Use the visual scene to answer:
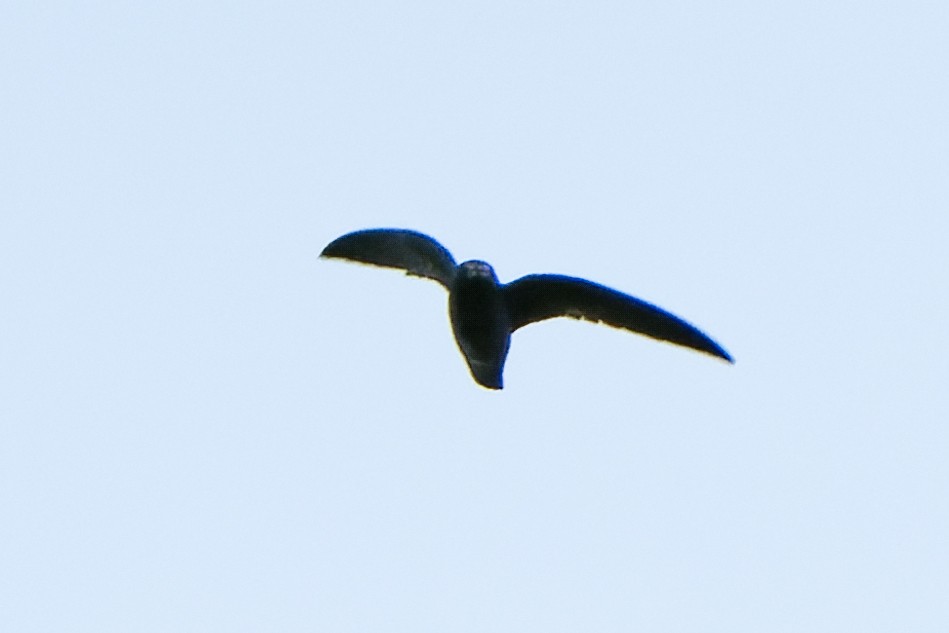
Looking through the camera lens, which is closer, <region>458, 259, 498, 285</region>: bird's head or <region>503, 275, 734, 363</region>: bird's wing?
<region>458, 259, 498, 285</region>: bird's head

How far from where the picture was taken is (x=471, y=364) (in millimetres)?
14938

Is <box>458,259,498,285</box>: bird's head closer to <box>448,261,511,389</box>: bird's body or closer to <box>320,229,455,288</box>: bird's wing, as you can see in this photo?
<box>448,261,511,389</box>: bird's body

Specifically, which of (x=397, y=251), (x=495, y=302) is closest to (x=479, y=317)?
(x=495, y=302)

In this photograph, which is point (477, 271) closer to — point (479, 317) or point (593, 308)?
point (479, 317)

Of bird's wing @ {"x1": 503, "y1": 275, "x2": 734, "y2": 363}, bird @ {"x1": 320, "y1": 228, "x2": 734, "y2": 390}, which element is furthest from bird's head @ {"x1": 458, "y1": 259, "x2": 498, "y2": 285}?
bird's wing @ {"x1": 503, "y1": 275, "x2": 734, "y2": 363}

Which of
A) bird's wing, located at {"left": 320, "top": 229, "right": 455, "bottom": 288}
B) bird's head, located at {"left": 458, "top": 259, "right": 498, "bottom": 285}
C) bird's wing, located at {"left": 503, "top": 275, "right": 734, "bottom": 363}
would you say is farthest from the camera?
bird's wing, located at {"left": 320, "top": 229, "right": 455, "bottom": 288}

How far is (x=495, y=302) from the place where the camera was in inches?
575

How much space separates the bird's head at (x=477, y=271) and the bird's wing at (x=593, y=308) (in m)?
0.39

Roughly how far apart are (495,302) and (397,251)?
1.50m

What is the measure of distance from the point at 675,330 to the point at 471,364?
174 cm

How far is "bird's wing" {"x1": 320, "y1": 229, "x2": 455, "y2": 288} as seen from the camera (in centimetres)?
1535

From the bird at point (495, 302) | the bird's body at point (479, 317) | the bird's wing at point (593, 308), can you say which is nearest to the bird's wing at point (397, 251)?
the bird at point (495, 302)

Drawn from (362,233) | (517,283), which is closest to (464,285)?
(517,283)

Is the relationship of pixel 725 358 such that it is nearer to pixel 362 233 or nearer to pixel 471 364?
pixel 471 364
